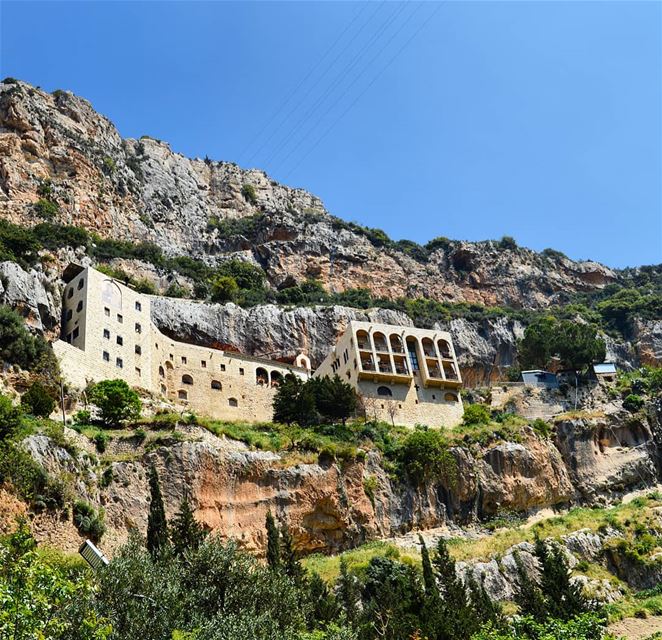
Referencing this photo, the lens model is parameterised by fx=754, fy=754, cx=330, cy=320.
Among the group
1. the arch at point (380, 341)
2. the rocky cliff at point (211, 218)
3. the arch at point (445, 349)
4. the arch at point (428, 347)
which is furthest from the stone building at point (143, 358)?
the rocky cliff at point (211, 218)

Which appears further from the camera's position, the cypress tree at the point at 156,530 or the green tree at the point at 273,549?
the green tree at the point at 273,549

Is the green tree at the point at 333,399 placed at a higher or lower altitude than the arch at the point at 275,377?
lower

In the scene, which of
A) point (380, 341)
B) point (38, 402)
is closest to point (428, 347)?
point (380, 341)

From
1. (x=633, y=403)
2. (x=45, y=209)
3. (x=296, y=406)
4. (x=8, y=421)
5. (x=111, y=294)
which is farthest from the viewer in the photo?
(x=45, y=209)

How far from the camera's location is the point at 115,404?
157 feet

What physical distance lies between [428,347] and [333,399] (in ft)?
55.8

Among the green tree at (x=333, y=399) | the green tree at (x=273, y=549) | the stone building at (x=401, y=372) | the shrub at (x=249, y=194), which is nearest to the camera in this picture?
the green tree at (x=273, y=549)

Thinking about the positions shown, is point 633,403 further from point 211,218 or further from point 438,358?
point 211,218

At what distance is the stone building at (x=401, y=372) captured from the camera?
67938mm

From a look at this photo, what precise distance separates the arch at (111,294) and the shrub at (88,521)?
94.3 feet

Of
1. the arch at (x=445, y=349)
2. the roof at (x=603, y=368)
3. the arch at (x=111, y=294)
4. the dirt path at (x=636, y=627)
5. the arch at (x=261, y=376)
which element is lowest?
the dirt path at (x=636, y=627)

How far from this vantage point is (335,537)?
47.1 metres

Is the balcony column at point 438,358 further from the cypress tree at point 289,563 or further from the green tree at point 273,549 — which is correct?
the green tree at point 273,549

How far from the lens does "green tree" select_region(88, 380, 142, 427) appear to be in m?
47.6
